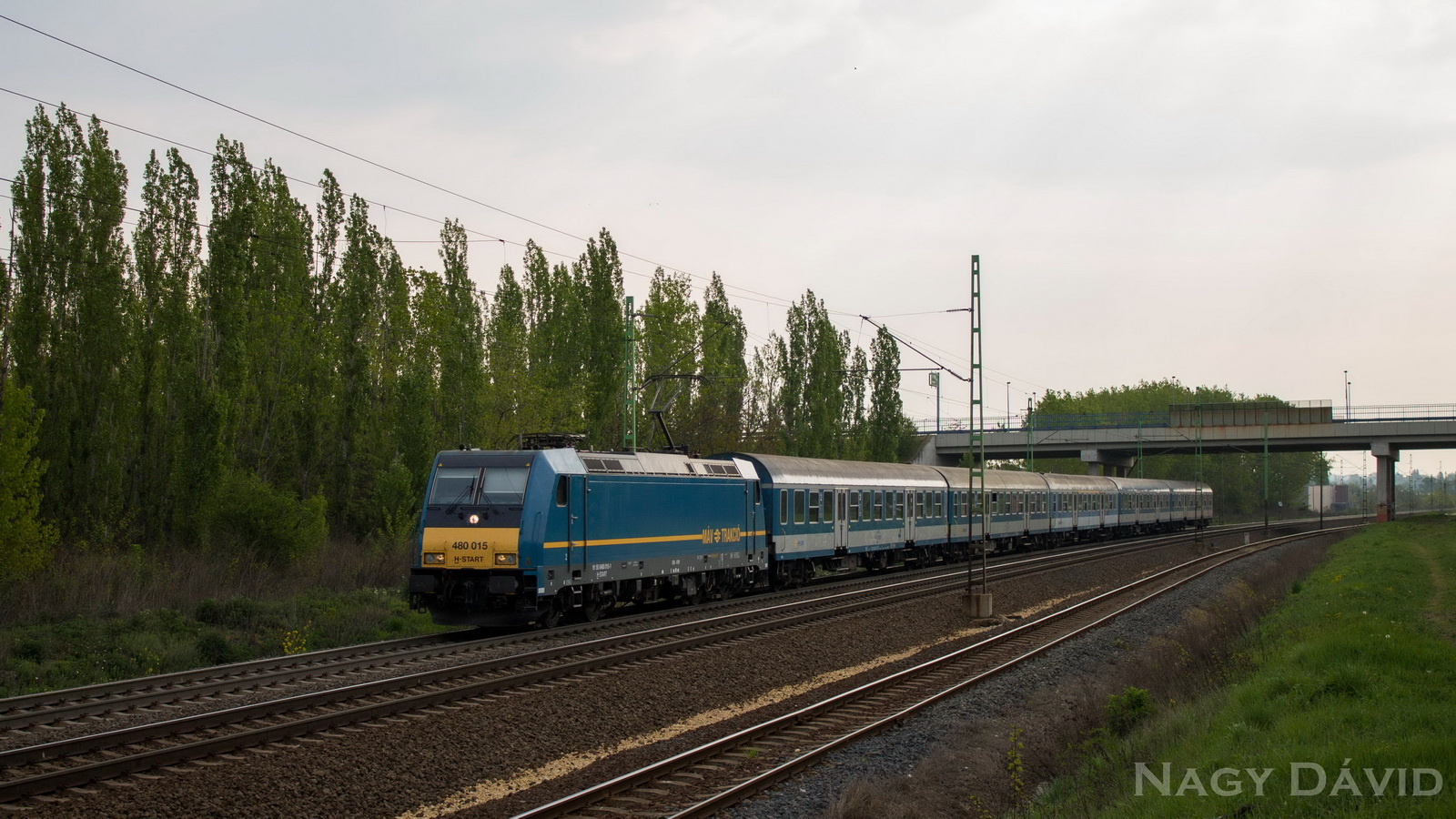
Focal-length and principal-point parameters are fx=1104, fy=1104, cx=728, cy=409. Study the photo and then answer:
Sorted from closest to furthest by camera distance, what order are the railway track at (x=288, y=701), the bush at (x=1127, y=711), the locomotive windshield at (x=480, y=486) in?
the railway track at (x=288, y=701)
the bush at (x=1127, y=711)
the locomotive windshield at (x=480, y=486)

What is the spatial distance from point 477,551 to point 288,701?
6586 millimetres

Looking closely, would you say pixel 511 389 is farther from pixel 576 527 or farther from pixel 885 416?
pixel 885 416

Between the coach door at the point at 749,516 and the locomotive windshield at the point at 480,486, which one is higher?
the locomotive windshield at the point at 480,486

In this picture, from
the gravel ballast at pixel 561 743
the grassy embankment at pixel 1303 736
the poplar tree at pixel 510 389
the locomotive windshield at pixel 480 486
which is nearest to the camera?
the grassy embankment at pixel 1303 736

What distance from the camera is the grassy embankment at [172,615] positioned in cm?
1573

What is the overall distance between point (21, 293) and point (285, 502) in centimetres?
944

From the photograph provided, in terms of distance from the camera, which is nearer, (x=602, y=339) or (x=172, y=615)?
(x=172, y=615)

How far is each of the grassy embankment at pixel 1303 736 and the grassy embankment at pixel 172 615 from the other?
12.8m

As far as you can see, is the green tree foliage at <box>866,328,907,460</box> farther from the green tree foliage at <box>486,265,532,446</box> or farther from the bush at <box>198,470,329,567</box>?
the bush at <box>198,470,329,567</box>

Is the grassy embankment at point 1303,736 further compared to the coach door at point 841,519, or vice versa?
the coach door at point 841,519

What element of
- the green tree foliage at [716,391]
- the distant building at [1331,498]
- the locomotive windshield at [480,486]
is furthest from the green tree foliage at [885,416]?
the distant building at [1331,498]

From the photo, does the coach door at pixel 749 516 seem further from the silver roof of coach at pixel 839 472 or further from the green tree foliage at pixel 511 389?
the green tree foliage at pixel 511 389

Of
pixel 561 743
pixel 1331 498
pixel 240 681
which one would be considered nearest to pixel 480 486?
pixel 240 681

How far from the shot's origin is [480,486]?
19328 mm
